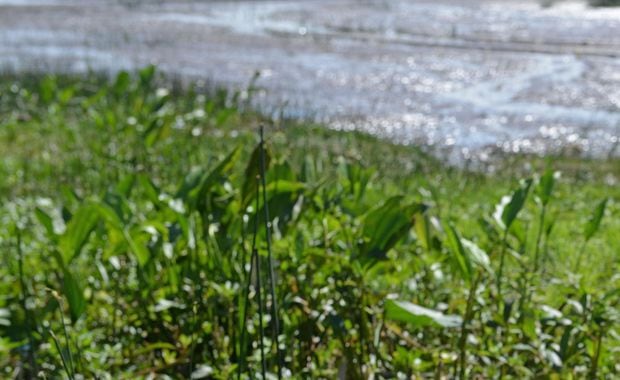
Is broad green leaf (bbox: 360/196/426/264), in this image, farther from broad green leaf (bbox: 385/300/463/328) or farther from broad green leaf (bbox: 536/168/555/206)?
broad green leaf (bbox: 536/168/555/206)

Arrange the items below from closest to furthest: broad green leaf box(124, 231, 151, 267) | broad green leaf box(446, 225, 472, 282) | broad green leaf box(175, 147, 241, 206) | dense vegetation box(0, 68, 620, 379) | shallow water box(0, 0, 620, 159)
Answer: broad green leaf box(446, 225, 472, 282) → dense vegetation box(0, 68, 620, 379) → broad green leaf box(175, 147, 241, 206) → broad green leaf box(124, 231, 151, 267) → shallow water box(0, 0, 620, 159)

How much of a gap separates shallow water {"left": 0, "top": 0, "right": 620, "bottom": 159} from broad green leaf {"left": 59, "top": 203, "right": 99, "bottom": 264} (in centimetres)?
579

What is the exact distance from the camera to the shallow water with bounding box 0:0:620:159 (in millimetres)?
9703

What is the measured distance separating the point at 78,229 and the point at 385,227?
2.81 ft

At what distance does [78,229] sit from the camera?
99.1 inches

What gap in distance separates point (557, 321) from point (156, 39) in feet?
48.8

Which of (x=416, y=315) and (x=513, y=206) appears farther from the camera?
(x=513, y=206)

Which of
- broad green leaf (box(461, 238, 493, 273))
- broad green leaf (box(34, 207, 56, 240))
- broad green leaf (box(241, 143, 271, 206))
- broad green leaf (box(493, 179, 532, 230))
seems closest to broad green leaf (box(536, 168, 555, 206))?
broad green leaf (box(493, 179, 532, 230))

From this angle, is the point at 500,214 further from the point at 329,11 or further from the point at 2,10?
the point at 2,10

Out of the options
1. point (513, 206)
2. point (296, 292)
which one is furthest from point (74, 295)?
point (513, 206)

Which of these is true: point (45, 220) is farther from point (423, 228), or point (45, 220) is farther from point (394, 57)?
point (394, 57)

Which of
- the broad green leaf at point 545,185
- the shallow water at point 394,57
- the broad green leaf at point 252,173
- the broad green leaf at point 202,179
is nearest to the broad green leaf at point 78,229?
the broad green leaf at point 202,179

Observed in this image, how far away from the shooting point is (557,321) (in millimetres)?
2254

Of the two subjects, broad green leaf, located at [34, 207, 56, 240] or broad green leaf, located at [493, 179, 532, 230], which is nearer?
broad green leaf, located at [493, 179, 532, 230]
